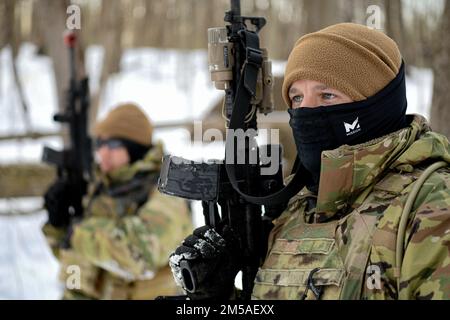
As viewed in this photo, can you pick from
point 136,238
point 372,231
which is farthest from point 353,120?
point 136,238

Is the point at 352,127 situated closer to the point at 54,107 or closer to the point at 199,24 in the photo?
the point at 199,24

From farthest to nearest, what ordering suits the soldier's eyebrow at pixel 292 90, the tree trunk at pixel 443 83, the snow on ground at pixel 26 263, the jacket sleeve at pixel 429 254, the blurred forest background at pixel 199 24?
the snow on ground at pixel 26 263 < the blurred forest background at pixel 199 24 < the tree trunk at pixel 443 83 < the soldier's eyebrow at pixel 292 90 < the jacket sleeve at pixel 429 254

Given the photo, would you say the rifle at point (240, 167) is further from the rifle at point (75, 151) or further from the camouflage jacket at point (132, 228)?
the rifle at point (75, 151)

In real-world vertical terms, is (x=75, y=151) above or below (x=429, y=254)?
below

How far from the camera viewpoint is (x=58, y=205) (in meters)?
4.56

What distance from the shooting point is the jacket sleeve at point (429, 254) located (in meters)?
1.68

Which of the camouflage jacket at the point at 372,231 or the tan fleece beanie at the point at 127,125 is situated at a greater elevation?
the camouflage jacket at the point at 372,231

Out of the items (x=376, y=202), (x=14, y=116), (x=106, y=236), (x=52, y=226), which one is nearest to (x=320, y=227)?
(x=376, y=202)

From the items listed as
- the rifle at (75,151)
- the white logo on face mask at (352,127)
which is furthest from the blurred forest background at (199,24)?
the white logo on face mask at (352,127)

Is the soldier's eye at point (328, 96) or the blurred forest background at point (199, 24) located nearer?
the soldier's eye at point (328, 96)

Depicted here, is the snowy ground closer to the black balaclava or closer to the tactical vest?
the black balaclava

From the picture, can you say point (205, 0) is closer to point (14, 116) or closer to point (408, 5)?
point (14, 116)

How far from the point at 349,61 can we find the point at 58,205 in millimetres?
2986
